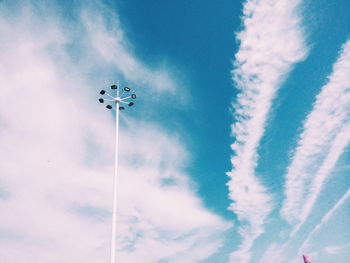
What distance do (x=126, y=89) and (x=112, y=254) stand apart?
1361 centimetres

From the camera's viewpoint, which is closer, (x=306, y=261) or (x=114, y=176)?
(x=114, y=176)

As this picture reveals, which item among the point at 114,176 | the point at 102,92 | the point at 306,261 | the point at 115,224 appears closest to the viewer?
the point at 115,224

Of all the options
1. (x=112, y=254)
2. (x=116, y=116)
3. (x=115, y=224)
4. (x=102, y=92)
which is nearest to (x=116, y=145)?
(x=116, y=116)

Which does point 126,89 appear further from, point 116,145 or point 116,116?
point 116,145

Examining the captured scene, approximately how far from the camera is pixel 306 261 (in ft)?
230

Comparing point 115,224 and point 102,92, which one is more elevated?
point 102,92

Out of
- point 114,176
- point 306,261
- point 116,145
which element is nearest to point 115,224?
point 114,176

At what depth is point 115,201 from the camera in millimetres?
21047

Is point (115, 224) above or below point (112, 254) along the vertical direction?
above

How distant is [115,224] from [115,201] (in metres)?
1.80

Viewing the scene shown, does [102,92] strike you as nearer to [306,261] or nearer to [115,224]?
[115,224]

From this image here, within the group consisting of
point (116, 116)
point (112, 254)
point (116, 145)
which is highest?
point (116, 116)

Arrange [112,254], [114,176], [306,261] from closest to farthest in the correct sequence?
[112,254] → [114,176] → [306,261]

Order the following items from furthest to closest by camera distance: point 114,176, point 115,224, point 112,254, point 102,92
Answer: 1. point 102,92
2. point 114,176
3. point 115,224
4. point 112,254
